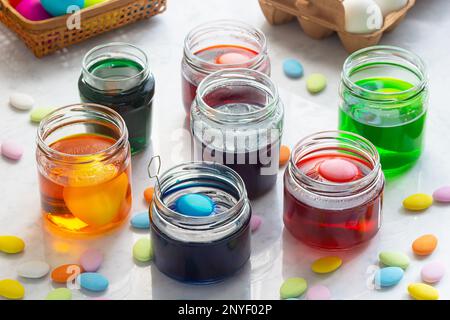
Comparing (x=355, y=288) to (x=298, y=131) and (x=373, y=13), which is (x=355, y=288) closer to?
(x=298, y=131)

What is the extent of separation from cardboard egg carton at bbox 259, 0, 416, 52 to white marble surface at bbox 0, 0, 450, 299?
2cm

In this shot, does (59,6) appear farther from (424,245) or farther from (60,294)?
→ (424,245)

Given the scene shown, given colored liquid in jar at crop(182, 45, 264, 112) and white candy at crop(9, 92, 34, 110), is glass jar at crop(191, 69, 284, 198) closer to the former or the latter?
colored liquid in jar at crop(182, 45, 264, 112)

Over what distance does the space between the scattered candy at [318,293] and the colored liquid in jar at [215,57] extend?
0.40 meters

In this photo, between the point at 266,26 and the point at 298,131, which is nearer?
the point at 298,131

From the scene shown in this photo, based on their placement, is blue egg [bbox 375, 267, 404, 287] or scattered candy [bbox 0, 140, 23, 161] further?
scattered candy [bbox 0, 140, 23, 161]

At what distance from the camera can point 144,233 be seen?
1.33 m

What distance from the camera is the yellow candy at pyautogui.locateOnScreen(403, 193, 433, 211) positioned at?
4.43 ft

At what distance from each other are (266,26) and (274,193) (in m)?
0.47

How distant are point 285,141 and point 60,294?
18.2 inches

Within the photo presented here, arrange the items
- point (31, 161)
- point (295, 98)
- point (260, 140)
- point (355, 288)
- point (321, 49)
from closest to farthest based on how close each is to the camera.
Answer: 1. point (355, 288)
2. point (260, 140)
3. point (31, 161)
4. point (295, 98)
5. point (321, 49)

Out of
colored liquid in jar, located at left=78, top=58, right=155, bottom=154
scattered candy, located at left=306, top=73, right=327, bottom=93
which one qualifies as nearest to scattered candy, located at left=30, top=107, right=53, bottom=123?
colored liquid in jar, located at left=78, top=58, right=155, bottom=154

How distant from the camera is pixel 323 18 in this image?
5.43 feet

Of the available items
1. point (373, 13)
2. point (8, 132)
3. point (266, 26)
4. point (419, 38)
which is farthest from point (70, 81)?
point (419, 38)
